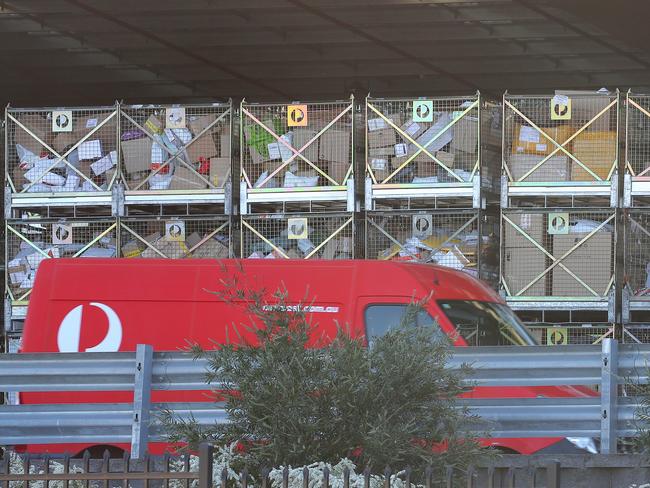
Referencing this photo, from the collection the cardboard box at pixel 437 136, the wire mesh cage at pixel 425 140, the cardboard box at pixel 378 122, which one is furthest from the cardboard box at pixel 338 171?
the cardboard box at pixel 437 136

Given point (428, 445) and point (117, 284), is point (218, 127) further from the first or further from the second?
point (428, 445)

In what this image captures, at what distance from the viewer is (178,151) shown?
557 inches

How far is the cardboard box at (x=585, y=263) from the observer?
13.6 m

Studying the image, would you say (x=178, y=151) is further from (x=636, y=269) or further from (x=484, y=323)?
(x=636, y=269)

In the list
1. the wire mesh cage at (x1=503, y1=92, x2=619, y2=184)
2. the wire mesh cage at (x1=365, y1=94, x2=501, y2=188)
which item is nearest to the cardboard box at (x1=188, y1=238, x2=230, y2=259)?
the wire mesh cage at (x1=365, y1=94, x2=501, y2=188)

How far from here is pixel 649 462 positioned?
23.2 feet

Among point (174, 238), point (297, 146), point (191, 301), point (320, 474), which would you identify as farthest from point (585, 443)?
point (174, 238)

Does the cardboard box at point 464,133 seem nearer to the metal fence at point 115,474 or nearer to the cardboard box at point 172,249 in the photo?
the cardboard box at point 172,249

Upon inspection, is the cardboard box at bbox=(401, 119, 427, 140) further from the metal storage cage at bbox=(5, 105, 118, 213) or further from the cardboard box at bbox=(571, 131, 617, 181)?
the metal storage cage at bbox=(5, 105, 118, 213)

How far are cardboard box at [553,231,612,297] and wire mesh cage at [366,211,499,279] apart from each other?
97 cm

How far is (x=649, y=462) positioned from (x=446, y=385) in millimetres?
1982

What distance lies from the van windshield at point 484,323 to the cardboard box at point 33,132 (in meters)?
6.96

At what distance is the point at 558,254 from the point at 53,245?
21.7 feet

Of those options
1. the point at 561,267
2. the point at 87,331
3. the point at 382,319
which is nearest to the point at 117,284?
the point at 87,331
